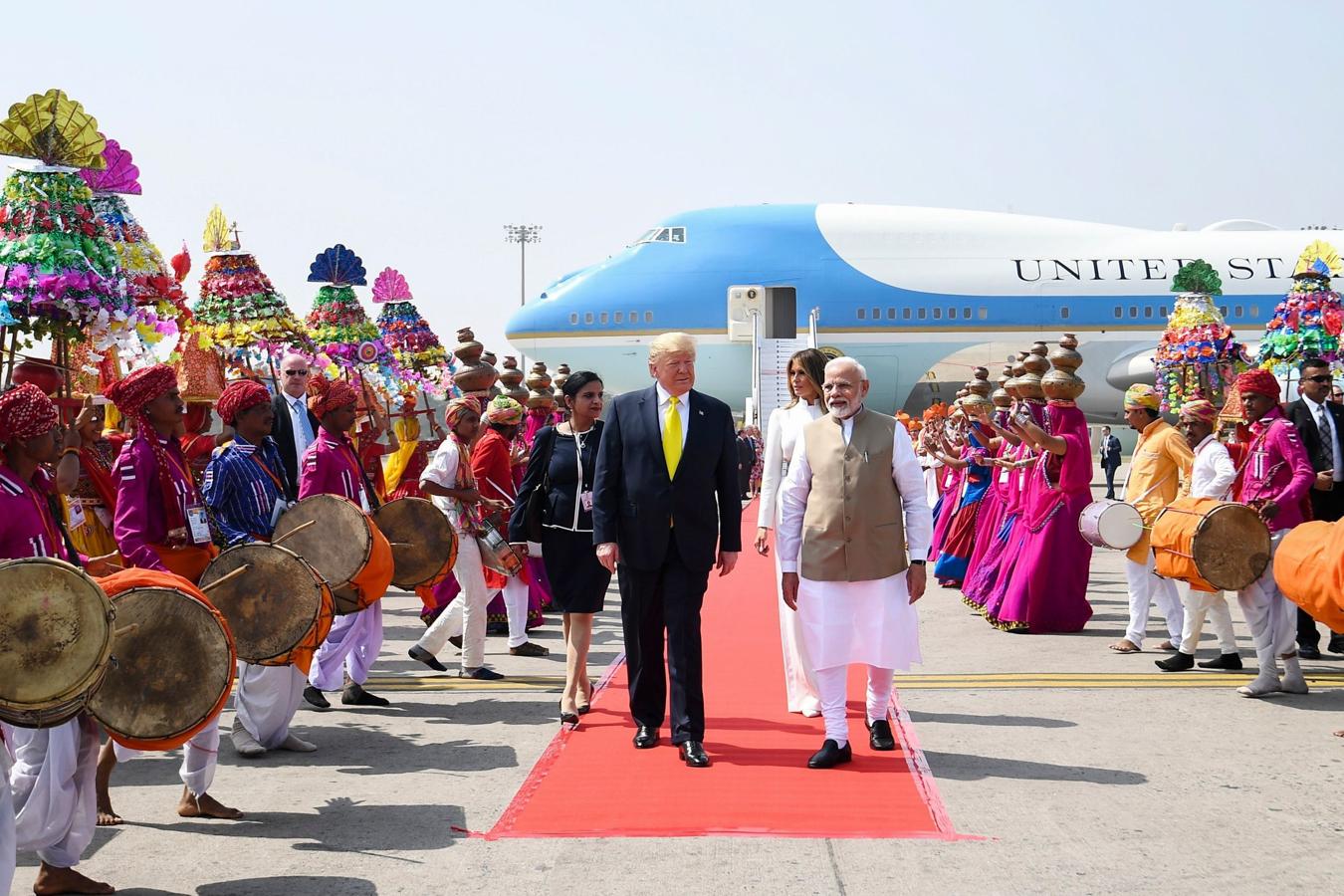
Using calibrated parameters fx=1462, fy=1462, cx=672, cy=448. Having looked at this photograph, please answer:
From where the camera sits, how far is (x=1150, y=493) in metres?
8.87

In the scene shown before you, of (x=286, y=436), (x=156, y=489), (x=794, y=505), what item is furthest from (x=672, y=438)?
(x=286, y=436)

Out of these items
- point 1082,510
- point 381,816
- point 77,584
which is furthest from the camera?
point 1082,510

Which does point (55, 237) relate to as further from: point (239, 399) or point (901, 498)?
point (901, 498)

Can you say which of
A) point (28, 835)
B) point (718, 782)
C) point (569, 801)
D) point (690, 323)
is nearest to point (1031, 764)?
point (718, 782)

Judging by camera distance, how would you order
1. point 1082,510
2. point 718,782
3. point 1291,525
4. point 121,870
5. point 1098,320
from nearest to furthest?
point 121,870
point 718,782
point 1291,525
point 1082,510
point 1098,320

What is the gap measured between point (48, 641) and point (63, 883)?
96cm

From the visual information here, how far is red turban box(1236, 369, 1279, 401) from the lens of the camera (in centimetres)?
787

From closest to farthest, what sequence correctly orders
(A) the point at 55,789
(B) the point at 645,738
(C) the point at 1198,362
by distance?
(A) the point at 55,789
(B) the point at 645,738
(C) the point at 1198,362

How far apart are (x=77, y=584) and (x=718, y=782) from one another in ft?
8.80

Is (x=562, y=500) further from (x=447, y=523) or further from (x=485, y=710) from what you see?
(x=485, y=710)

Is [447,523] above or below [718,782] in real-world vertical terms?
above

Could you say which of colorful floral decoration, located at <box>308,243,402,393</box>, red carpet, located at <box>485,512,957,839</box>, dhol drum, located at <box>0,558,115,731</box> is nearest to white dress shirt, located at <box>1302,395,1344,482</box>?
red carpet, located at <box>485,512,957,839</box>

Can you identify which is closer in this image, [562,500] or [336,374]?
[562,500]

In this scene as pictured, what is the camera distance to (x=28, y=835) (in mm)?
4125
